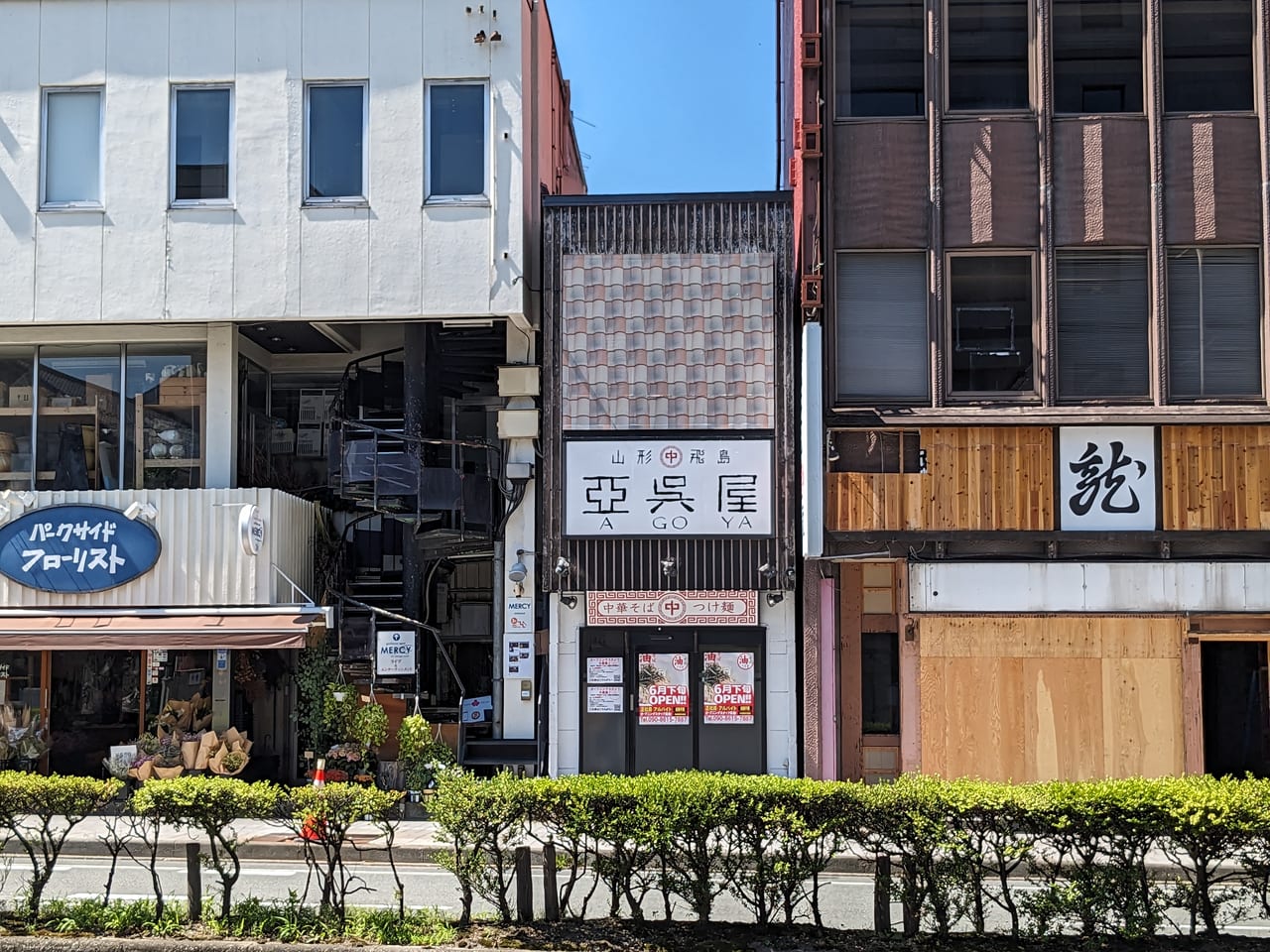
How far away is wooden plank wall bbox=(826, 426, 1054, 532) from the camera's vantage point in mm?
17375

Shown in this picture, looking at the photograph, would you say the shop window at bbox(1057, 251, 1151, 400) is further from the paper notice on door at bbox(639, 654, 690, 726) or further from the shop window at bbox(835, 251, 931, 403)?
the paper notice on door at bbox(639, 654, 690, 726)

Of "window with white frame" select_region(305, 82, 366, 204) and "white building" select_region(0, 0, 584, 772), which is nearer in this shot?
"white building" select_region(0, 0, 584, 772)

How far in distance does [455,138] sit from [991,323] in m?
8.16

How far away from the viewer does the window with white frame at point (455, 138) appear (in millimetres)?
18375

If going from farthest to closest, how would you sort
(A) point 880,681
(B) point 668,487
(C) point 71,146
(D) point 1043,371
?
(A) point 880,681 < (C) point 71,146 < (B) point 668,487 < (D) point 1043,371

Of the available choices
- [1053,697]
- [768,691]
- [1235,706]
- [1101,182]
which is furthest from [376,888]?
[1101,182]

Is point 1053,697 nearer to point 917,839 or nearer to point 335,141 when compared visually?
point 917,839

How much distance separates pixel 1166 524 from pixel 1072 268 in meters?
3.81

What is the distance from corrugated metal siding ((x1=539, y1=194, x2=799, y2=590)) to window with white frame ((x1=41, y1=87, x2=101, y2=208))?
6732mm

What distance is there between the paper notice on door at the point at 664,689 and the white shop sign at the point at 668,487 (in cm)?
187

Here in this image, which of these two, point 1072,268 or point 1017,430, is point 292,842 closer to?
point 1017,430

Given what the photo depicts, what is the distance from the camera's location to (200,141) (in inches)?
733

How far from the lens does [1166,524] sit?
56.6 feet

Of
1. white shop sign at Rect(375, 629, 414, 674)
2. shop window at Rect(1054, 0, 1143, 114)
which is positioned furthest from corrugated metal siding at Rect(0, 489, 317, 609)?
shop window at Rect(1054, 0, 1143, 114)
